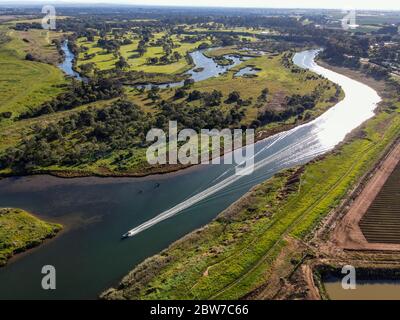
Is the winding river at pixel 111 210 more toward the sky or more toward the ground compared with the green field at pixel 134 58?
more toward the ground

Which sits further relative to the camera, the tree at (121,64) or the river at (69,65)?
the tree at (121,64)

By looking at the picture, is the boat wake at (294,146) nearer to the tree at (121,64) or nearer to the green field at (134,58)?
the green field at (134,58)

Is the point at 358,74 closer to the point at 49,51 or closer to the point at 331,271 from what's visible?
the point at 331,271

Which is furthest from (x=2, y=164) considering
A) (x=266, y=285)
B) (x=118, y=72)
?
(x=118, y=72)

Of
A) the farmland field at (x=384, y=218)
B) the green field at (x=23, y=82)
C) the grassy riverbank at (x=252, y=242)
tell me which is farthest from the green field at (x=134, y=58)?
the farmland field at (x=384, y=218)

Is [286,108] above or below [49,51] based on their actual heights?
below

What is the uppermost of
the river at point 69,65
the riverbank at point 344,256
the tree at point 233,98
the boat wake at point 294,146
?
the river at point 69,65

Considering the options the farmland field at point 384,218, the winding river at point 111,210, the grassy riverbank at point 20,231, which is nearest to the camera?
the winding river at point 111,210

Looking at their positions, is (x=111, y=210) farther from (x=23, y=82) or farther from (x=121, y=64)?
(x=121, y=64)
